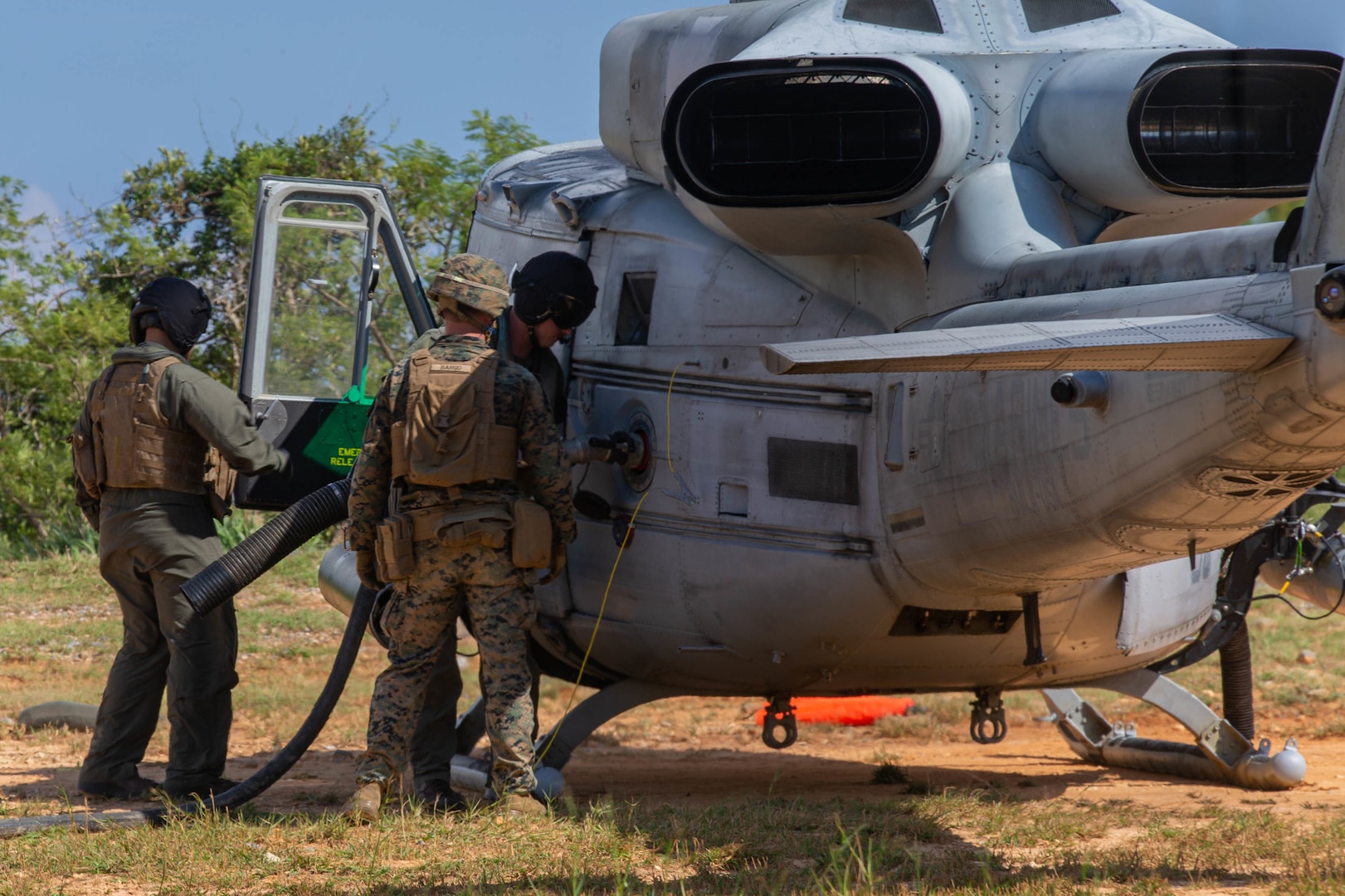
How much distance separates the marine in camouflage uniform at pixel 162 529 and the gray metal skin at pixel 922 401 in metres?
1.49

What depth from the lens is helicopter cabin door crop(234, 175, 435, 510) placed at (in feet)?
21.3

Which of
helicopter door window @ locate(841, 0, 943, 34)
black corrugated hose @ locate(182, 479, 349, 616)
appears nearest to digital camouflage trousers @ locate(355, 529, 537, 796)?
black corrugated hose @ locate(182, 479, 349, 616)

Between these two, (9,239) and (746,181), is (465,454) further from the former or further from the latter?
(9,239)

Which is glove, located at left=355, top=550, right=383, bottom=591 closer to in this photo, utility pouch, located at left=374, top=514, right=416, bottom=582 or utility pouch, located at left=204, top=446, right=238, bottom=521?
utility pouch, located at left=374, top=514, right=416, bottom=582

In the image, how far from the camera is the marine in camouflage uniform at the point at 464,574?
5.27 metres

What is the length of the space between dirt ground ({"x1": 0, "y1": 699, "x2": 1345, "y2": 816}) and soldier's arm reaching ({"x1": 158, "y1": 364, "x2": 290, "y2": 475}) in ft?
4.95

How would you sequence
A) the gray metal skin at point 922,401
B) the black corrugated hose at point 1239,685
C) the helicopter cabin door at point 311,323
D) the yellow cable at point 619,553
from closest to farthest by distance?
the gray metal skin at point 922,401
the yellow cable at point 619,553
the helicopter cabin door at point 311,323
the black corrugated hose at point 1239,685

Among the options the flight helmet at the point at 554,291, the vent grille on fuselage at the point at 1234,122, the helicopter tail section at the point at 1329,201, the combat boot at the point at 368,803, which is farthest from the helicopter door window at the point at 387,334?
the helicopter tail section at the point at 1329,201

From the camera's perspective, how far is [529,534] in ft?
17.3

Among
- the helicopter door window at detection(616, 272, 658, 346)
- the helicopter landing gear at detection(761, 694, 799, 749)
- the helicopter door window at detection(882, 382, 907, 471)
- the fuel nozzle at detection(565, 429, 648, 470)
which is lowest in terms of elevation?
the helicopter landing gear at detection(761, 694, 799, 749)

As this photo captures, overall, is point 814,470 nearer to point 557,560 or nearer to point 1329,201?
point 557,560

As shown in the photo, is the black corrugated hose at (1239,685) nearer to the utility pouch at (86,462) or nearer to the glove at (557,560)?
the glove at (557,560)

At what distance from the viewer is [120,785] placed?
245 inches

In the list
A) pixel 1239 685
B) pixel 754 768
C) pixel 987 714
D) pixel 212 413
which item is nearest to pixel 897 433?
pixel 987 714
